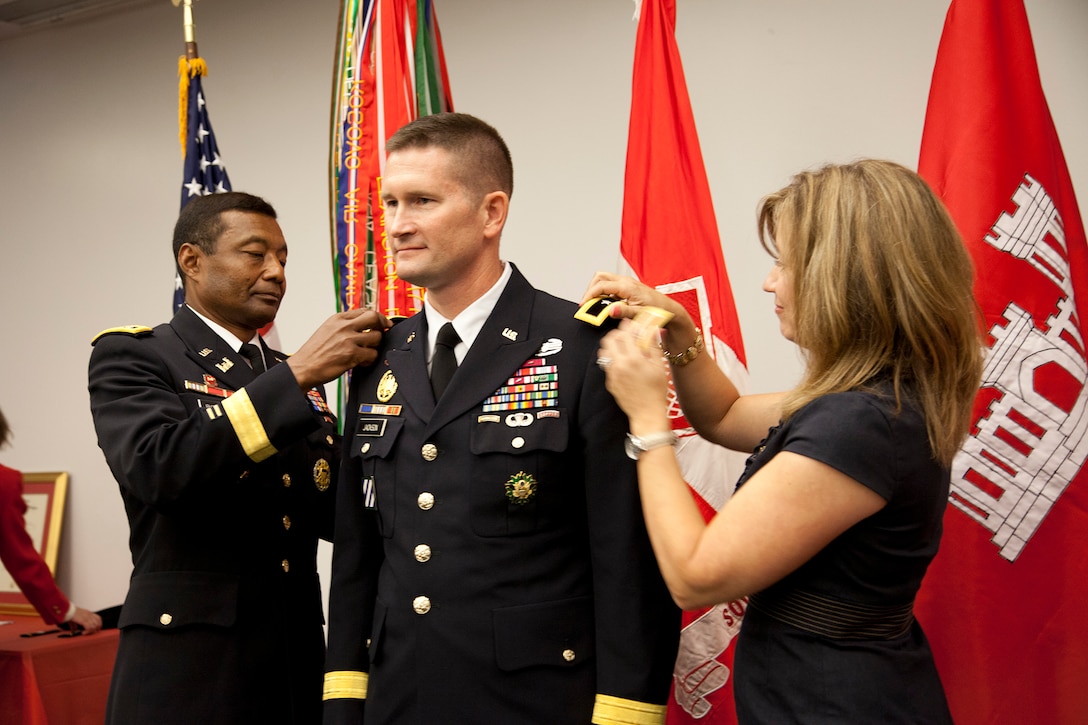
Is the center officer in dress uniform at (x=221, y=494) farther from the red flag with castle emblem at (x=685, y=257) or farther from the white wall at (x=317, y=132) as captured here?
the white wall at (x=317, y=132)

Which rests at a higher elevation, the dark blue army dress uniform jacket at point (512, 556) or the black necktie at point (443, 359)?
the black necktie at point (443, 359)

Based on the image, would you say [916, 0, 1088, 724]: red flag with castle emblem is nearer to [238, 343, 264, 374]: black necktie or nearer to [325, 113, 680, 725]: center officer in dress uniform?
[325, 113, 680, 725]: center officer in dress uniform

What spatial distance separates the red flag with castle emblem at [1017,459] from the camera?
1968 millimetres

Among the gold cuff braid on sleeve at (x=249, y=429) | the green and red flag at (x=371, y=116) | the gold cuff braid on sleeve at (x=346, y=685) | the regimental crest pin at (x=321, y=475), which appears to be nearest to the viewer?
the gold cuff braid on sleeve at (x=346, y=685)

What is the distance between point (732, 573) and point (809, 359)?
0.37 m

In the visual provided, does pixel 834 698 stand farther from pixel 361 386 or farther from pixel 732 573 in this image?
pixel 361 386

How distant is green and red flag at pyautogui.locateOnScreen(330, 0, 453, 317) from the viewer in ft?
7.99

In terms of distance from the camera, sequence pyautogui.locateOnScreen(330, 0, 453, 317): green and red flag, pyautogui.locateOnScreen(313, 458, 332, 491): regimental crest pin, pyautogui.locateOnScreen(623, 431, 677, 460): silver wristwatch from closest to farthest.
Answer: pyautogui.locateOnScreen(623, 431, 677, 460): silver wristwatch → pyautogui.locateOnScreen(313, 458, 332, 491): regimental crest pin → pyautogui.locateOnScreen(330, 0, 453, 317): green and red flag

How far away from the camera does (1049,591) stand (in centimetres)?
198

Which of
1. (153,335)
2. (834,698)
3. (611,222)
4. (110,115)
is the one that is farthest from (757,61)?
(110,115)

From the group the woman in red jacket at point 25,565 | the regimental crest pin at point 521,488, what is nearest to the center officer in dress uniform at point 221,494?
the regimental crest pin at point 521,488

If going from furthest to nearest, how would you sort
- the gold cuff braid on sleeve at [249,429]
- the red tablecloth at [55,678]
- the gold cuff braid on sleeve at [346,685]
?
the red tablecloth at [55,678], the gold cuff braid on sleeve at [249,429], the gold cuff braid on sleeve at [346,685]

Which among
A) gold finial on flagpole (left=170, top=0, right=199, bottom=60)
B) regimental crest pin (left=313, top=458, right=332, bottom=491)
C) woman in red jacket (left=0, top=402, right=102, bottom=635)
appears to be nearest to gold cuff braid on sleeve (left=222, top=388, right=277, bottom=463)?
regimental crest pin (left=313, top=458, right=332, bottom=491)

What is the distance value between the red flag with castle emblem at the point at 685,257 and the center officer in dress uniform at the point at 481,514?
72cm
